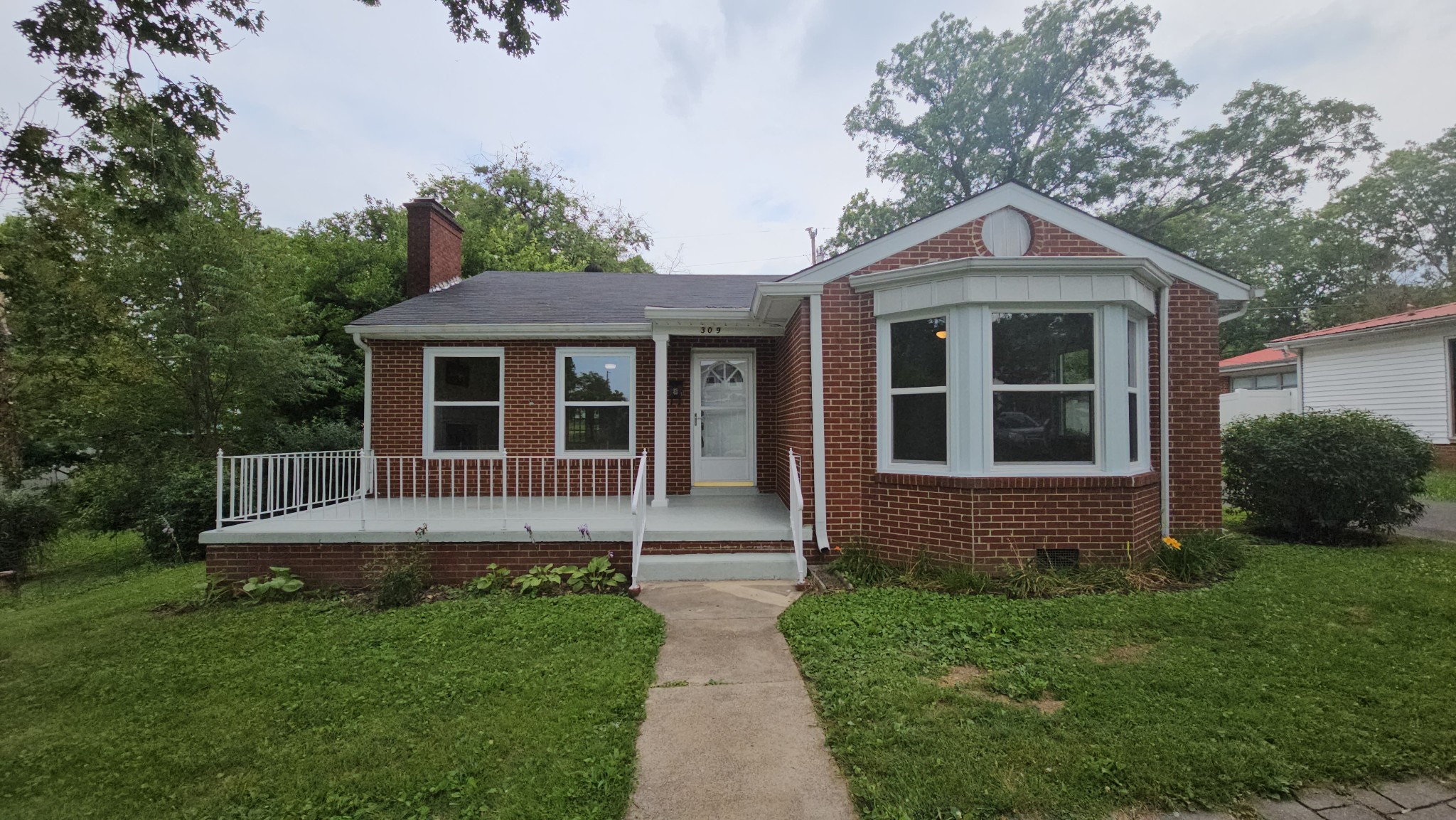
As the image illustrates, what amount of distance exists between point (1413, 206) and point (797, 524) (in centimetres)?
3724

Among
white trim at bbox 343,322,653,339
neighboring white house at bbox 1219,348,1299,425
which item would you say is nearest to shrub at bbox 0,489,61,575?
white trim at bbox 343,322,653,339

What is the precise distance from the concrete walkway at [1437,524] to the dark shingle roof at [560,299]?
29.0ft

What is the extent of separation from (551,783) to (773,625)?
232 cm

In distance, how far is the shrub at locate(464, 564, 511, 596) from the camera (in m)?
5.65

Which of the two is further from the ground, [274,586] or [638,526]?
[638,526]

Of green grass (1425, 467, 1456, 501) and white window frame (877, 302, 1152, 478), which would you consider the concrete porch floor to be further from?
green grass (1425, 467, 1456, 501)

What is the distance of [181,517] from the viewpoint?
8688 mm

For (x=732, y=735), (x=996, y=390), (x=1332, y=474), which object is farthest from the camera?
(x=1332, y=474)

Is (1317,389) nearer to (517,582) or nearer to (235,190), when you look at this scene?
(517,582)

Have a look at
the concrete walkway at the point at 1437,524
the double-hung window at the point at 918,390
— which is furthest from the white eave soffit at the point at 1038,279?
the concrete walkway at the point at 1437,524

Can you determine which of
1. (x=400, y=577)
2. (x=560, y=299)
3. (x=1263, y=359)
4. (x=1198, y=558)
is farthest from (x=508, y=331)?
(x=1263, y=359)

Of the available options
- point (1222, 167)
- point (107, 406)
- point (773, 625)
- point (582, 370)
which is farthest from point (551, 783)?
point (1222, 167)

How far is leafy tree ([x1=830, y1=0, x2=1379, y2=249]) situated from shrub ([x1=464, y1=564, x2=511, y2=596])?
23228 millimetres

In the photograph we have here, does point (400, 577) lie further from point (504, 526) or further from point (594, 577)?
point (594, 577)
